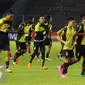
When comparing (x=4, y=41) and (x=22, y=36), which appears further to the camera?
(x=22, y=36)

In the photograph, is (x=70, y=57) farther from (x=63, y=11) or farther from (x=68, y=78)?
(x=63, y=11)

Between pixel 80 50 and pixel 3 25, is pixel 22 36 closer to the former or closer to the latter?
pixel 3 25

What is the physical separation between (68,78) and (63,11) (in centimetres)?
3143

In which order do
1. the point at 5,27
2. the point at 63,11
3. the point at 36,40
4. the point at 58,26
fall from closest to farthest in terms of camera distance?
the point at 5,27, the point at 36,40, the point at 58,26, the point at 63,11

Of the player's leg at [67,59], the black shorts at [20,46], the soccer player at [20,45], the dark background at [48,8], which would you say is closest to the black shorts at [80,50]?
the player's leg at [67,59]

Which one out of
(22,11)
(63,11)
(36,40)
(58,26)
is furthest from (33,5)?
(36,40)

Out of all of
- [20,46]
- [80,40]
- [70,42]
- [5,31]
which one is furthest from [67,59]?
[20,46]

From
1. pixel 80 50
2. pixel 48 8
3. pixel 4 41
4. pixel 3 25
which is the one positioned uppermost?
pixel 3 25

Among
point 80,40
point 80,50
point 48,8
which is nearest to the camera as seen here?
point 80,50

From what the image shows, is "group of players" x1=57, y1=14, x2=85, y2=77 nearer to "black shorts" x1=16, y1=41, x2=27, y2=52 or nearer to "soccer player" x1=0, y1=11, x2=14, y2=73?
"soccer player" x1=0, y1=11, x2=14, y2=73

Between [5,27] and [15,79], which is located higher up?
[5,27]

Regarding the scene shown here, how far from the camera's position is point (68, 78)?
11.9 metres

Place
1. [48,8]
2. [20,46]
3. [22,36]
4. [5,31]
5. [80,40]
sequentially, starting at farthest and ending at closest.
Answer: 1. [48,8]
2. [22,36]
3. [20,46]
4. [5,31]
5. [80,40]

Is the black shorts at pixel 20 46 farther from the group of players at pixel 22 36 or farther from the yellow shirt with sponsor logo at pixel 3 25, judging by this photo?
the yellow shirt with sponsor logo at pixel 3 25
